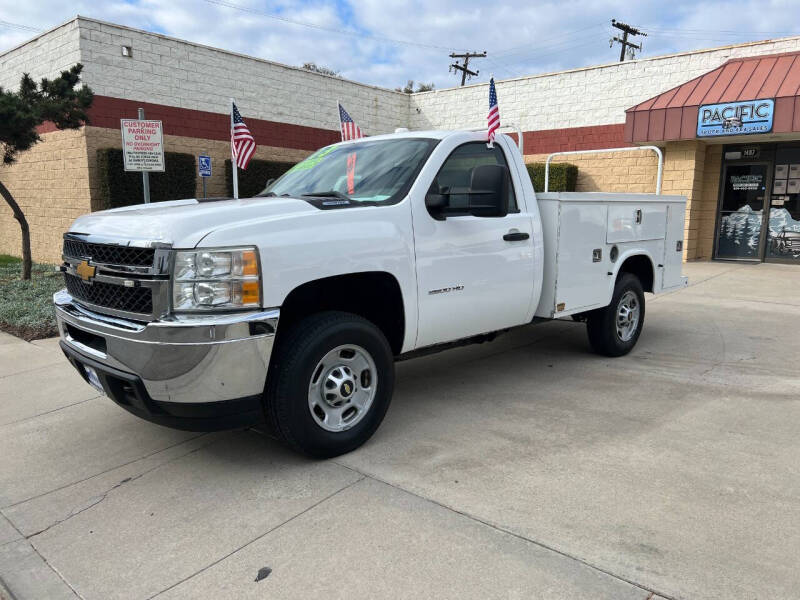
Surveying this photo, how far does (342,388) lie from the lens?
368cm

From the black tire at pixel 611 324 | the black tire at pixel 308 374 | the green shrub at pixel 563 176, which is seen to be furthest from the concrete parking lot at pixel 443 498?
the green shrub at pixel 563 176

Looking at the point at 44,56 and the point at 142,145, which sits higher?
the point at 44,56

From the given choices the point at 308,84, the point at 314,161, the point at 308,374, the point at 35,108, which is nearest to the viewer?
the point at 308,374

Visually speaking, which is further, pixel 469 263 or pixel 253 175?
pixel 253 175

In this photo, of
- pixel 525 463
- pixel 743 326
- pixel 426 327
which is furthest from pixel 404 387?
pixel 743 326

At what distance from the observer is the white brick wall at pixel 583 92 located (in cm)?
1491

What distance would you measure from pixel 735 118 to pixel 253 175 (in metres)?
11.3

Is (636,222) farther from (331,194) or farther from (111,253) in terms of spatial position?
(111,253)

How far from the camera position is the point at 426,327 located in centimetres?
414

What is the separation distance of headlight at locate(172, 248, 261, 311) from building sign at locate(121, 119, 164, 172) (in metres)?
6.41

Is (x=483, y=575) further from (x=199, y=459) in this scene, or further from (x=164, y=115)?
(x=164, y=115)

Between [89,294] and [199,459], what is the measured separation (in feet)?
3.98

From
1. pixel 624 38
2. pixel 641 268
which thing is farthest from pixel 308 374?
pixel 624 38

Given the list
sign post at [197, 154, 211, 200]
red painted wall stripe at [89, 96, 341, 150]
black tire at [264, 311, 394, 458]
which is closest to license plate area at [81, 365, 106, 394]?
black tire at [264, 311, 394, 458]
